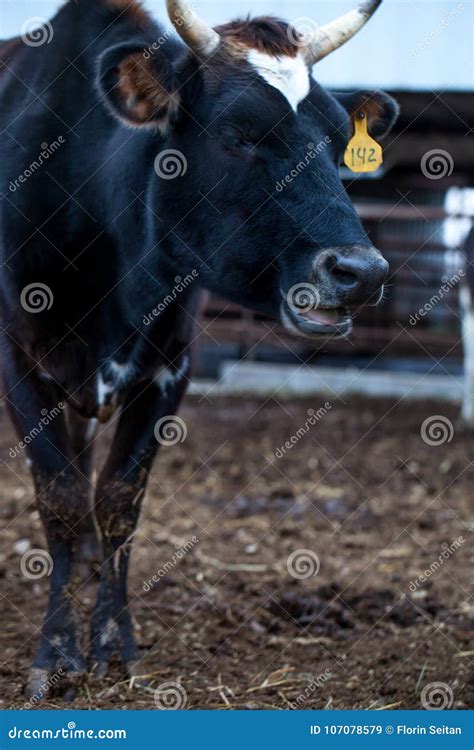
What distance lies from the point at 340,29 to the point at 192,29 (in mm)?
579

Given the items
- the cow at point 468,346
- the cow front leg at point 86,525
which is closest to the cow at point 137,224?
the cow front leg at point 86,525

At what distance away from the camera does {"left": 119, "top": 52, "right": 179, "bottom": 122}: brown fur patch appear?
3.31m

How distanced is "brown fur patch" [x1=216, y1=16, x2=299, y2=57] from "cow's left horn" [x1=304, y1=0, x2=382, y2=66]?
4.7 inches

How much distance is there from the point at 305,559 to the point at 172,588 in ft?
2.86

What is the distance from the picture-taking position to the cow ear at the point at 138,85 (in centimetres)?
326

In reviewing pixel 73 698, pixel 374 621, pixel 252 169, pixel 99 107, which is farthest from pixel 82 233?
pixel 374 621

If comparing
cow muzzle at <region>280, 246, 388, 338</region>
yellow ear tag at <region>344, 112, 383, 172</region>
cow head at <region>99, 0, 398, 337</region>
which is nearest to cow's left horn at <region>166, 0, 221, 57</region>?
cow head at <region>99, 0, 398, 337</region>

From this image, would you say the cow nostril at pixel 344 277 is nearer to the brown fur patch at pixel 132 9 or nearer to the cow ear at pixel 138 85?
the cow ear at pixel 138 85

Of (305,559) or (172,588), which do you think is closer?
(172,588)

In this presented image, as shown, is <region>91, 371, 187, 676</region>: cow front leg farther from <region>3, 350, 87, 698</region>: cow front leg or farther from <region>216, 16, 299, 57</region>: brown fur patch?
<region>216, 16, 299, 57</region>: brown fur patch

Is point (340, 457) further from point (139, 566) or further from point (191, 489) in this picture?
point (139, 566)

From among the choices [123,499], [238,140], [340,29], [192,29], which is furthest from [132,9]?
[123,499]

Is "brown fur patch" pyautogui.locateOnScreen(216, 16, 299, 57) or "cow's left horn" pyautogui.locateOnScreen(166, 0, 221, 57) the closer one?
"cow's left horn" pyautogui.locateOnScreen(166, 0, 221, 57)

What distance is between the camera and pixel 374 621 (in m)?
4.25
